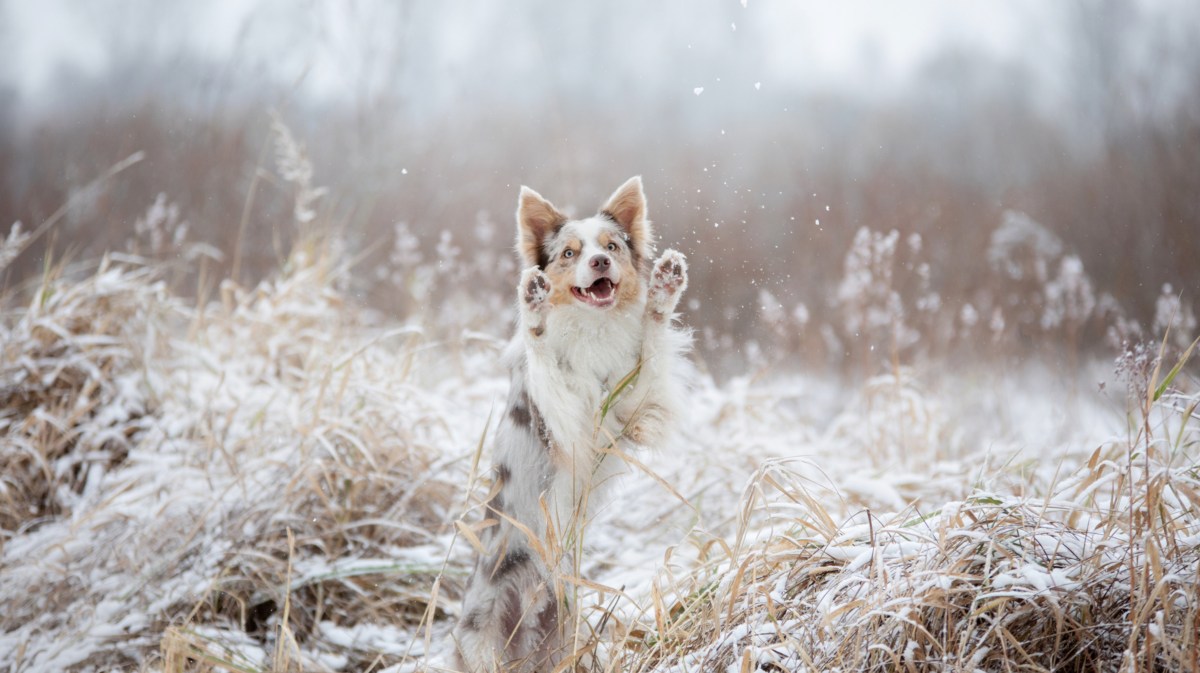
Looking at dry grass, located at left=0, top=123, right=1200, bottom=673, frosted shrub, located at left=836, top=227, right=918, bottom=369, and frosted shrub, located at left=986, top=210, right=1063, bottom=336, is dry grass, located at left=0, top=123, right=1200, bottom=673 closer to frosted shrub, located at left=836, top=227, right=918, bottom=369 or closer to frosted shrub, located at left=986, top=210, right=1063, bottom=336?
frosted shrub, located at left=836, top=227, right=918, bottom=369

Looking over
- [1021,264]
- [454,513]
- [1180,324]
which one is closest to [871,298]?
[1021,264]

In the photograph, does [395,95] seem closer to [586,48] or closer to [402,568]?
[586,48]

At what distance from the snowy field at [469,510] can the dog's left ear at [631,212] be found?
698 millimetres

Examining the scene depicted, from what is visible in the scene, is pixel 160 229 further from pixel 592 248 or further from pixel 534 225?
pixel 592 248

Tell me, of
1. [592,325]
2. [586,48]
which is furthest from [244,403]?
[586,48]

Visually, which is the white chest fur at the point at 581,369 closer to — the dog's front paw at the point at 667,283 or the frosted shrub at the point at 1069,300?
the dog's front paw at the point at 667,283

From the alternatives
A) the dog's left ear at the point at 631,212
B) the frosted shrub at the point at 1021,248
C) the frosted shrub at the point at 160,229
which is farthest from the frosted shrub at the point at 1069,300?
the frosted shrub at the point at 160,229

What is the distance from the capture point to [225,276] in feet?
23.8

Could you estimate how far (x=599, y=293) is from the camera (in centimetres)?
237

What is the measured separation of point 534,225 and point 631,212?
321 mm

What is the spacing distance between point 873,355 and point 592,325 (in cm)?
406

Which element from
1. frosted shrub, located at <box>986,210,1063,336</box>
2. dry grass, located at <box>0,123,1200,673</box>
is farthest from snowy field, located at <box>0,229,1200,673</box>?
frosted shrub, located at <box>986,210,1063,336</box>

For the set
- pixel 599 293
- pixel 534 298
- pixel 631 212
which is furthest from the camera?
pixel 631 212

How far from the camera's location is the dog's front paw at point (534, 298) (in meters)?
2.25
